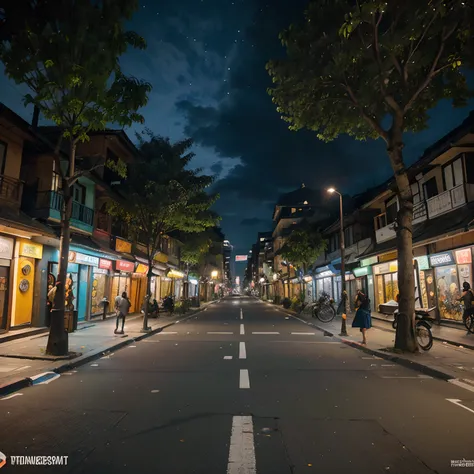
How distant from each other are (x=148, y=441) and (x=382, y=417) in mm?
3373

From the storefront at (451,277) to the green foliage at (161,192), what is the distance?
41.4 feet

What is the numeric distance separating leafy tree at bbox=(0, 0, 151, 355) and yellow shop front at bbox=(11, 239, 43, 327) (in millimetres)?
4943

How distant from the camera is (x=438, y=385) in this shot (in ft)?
24.3

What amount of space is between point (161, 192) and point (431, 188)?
14.3 metres

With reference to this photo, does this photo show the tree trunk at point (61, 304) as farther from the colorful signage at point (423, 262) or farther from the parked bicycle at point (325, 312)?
the colorful signage at point (423, 262)

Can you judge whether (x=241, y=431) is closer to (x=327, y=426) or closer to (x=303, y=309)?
(x=327, y=426)

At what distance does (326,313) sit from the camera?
73.7ft

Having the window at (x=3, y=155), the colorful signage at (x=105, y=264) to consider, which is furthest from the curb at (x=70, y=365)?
the window at (x=3, y=155)

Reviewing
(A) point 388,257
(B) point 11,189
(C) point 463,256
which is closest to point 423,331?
(C) point 463,256

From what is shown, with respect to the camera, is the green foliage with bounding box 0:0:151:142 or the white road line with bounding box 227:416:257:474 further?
the green foliage with bounding box 0:0:151:142

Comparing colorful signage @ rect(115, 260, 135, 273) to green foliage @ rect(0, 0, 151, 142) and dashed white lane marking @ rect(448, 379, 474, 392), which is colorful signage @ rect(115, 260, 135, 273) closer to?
green foliage @ rect(0, 0, 151, 142)

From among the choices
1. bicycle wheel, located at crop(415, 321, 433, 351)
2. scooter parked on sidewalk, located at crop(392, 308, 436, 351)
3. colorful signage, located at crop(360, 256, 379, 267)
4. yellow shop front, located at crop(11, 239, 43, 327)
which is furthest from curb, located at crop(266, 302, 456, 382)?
yellow shop front, located at crop(11, 239, 43, 327)

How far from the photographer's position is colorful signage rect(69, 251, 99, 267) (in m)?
17.0

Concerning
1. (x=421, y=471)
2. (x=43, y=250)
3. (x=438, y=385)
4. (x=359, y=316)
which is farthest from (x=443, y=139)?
(x=43, y=250)
